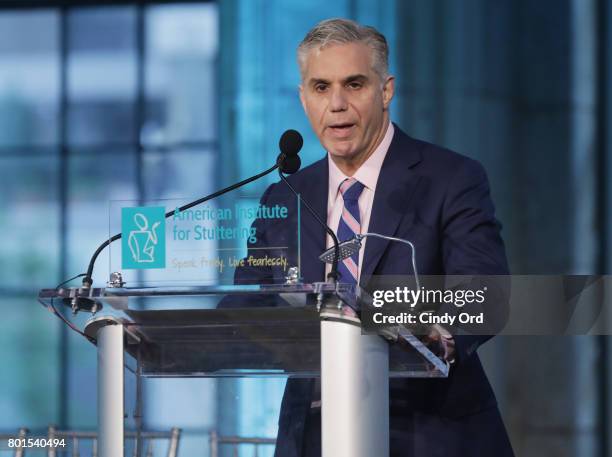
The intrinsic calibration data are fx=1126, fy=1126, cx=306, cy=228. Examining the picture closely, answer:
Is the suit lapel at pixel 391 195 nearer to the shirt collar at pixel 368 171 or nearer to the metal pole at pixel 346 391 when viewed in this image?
the shirt collar at pixel 368 171

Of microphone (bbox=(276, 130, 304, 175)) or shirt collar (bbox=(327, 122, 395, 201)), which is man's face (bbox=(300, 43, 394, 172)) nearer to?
shirt collar (bbox=(327, 122, 395, 201))

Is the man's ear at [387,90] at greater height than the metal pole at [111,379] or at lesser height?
greater

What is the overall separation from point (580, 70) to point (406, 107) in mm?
797

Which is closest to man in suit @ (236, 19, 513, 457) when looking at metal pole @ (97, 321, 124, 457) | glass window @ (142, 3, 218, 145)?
metal pole @ (97, 321, 124, 457)

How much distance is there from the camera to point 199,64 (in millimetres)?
5770

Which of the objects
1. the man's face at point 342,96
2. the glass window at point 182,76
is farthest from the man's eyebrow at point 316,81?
the glass window at point 182,76

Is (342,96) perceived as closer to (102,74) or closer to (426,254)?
(426,254)

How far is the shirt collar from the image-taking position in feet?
7.10

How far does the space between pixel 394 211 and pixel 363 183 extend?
12 cm

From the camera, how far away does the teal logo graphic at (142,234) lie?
5.75 feet

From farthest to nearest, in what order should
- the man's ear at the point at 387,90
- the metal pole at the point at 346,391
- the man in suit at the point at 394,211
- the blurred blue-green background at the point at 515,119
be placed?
the blurred blue-green background at the point at 515,119 < the man's ear at the point at 387,90 < the man in suit at the point at 394,211 < the metal pole at the point at 346,391

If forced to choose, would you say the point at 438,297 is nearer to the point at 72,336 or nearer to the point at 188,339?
the point at 188,339

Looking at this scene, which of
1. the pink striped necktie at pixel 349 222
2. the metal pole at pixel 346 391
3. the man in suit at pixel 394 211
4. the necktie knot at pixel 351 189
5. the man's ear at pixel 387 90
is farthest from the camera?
the man's ear at pixel 387 90

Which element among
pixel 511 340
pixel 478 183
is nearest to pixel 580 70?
pixel 511 340
